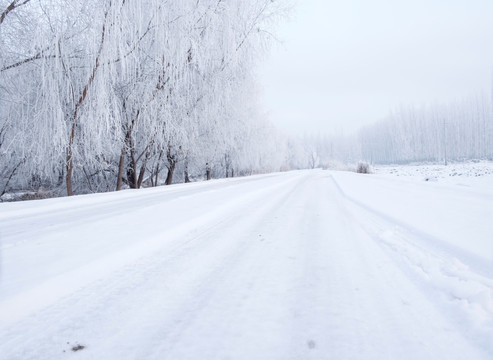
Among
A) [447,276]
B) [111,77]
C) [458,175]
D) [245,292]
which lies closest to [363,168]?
[458,175]

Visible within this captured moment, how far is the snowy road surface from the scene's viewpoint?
2.76ft

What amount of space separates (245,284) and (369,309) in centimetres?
54

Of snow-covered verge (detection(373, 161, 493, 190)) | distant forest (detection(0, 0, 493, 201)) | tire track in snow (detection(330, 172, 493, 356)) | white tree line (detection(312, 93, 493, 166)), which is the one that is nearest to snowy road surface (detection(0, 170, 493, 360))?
A: tire track in snow (detection(330, 172, 493, 356))

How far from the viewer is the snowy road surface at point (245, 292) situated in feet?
2.76

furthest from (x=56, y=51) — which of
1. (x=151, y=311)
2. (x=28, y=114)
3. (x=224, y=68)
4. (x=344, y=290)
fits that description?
(x=344, y=290)

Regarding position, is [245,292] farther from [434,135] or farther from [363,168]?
[434,135]

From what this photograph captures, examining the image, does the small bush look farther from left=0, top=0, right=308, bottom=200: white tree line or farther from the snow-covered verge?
left=0, top=0, right=308, bottom=200: white tree line

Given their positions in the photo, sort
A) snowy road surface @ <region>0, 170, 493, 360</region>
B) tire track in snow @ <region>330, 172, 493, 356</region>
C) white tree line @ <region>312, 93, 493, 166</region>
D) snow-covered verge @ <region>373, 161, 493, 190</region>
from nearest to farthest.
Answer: snowy road surface @ <region>0, 170, 493, 360</region>
tire track in snow @ <region>330, 172, 493, 356</region>
snow-covered verge @ <region>373, 161, 493, 190</region>
white tree line @ <region>312, 93, 493, 166</region>

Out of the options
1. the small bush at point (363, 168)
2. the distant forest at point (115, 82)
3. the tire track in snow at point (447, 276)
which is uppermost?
the distant forest at point (115, 82)

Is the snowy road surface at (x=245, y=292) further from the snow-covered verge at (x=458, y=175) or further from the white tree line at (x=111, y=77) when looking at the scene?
the snow-covered verge at (x=458, y=175)

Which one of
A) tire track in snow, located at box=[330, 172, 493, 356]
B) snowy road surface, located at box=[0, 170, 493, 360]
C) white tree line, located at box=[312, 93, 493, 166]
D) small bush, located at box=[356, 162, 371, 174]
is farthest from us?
white tree line, located at box=[312, 93, 493, 166]

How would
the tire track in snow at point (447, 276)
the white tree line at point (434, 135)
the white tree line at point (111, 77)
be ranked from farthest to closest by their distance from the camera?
the white tree line at point (434, 135), the white tree line at point (111, 77), the tire track in snow at point (447, 276)

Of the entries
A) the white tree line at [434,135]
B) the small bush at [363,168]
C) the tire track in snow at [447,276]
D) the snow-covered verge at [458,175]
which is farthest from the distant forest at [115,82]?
the white tree line at [434,135]

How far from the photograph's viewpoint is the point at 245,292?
3.90 ft
